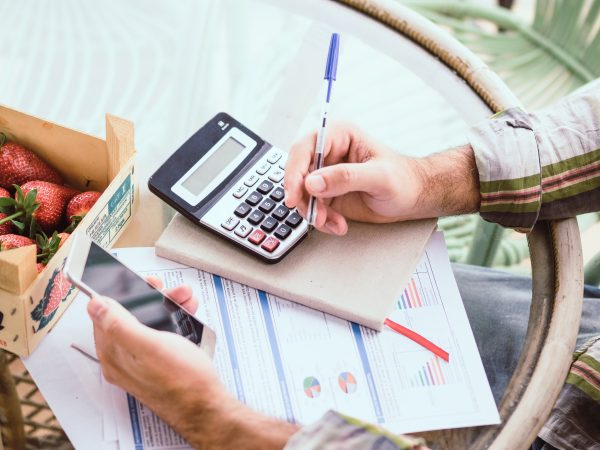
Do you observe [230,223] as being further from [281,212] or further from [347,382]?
[347,382]

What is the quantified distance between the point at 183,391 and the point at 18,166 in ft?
1.00

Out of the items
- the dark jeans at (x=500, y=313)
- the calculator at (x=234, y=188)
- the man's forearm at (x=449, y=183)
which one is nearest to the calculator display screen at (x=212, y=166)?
the calculator at (x=234, y=188)

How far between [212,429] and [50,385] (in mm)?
160

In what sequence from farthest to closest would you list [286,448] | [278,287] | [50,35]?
1. [50,35]
2. [278,287]
3. [286,448]

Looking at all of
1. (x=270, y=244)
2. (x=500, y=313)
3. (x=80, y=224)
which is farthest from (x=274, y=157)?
(x=500, y=313)

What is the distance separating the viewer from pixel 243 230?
0.73 meters

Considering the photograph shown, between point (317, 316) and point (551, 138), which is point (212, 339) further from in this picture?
point (551, 138)

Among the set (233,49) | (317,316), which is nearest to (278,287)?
(317,316)

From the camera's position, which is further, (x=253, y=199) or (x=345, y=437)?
(x=253, y=199)

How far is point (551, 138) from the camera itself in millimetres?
807

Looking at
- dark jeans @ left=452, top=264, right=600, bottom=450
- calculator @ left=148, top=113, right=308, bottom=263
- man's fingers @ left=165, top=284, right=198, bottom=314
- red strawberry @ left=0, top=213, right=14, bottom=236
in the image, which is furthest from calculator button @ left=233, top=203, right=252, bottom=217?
dark jeans @ left=452, top=264, right=600, bottom=450

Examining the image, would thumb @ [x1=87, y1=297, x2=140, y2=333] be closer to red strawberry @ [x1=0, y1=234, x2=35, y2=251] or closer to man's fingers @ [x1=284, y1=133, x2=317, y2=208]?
red strawberry @ [x1=0, y1=234, x2=35, y2=251]

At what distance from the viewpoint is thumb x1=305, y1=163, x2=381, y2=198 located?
722mm

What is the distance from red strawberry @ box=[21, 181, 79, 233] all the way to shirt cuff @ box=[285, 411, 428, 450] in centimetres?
33
